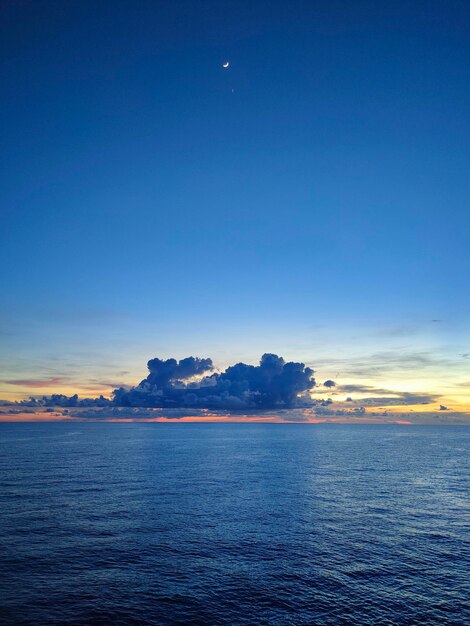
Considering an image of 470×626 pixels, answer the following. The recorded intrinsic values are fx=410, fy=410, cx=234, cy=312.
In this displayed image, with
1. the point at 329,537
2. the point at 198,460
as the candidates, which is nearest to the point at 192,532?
the point at 329,537

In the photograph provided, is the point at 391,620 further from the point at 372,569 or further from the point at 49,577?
the point at 49,577

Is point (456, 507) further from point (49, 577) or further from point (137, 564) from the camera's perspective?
point (49, 577)

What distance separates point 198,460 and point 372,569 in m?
120

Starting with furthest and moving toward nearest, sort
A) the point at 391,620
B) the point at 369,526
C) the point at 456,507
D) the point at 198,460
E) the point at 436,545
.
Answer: the point at 198,460
the point at 456,507
the point at 369,526
the point at 436,545
the point at 391,620

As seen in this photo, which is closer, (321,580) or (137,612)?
(137,612)

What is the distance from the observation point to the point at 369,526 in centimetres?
6788

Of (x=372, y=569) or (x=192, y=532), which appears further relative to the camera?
(x=192, y=532)

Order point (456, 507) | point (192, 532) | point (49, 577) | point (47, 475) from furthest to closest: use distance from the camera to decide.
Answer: point (47, 475) → point (456, 507) → point (192, 532) → point (49, 577)

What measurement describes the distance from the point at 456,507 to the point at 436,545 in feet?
92.9

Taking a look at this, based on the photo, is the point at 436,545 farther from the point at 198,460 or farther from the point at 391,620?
the point at 198,460

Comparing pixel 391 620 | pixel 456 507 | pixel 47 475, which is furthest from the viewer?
pixel 47 475

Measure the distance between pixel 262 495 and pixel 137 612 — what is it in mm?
55280

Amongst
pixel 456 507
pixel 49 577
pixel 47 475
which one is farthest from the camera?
pixel 47 475

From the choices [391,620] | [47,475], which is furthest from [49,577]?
[47,475]
